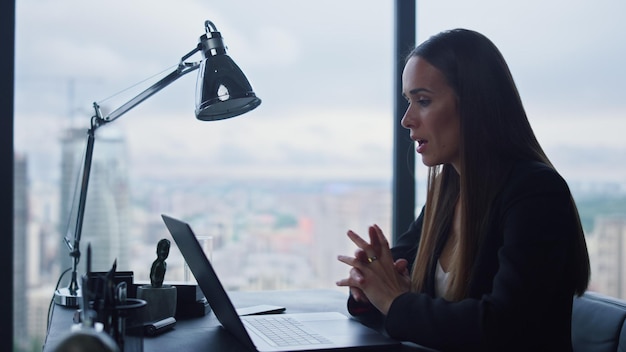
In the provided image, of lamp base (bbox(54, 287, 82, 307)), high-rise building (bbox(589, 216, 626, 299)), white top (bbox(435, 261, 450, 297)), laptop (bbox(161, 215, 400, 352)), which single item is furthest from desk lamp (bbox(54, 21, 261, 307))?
high-rise building (bbox(589, 216, 626, 299))

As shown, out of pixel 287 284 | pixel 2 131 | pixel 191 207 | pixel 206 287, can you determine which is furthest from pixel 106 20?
pixel 206 287

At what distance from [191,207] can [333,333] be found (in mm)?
1242

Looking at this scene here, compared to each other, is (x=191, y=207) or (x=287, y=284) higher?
(x=191, y=207)

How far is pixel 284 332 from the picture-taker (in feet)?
4.64

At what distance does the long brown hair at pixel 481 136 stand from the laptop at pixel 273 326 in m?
0.25

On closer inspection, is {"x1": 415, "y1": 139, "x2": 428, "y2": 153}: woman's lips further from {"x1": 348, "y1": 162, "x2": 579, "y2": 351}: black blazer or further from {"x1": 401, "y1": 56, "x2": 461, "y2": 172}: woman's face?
Result: {"x1": 348, "y1": 162, "x2": 579, "y2": 351}: black blazer

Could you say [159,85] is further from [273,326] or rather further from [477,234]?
[477,234]

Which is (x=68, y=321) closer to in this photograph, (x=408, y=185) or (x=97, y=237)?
(x=97, y=237)

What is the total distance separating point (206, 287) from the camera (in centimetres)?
146

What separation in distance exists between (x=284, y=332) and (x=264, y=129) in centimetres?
129

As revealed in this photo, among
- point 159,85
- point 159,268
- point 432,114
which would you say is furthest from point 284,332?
point 159,85

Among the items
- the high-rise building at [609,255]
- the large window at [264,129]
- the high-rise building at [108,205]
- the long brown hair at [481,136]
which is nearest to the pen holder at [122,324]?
the long brown hair at [481,136]

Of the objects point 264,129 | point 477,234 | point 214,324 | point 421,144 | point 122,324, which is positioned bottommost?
point 214,324

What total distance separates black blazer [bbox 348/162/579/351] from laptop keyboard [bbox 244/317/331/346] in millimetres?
159
